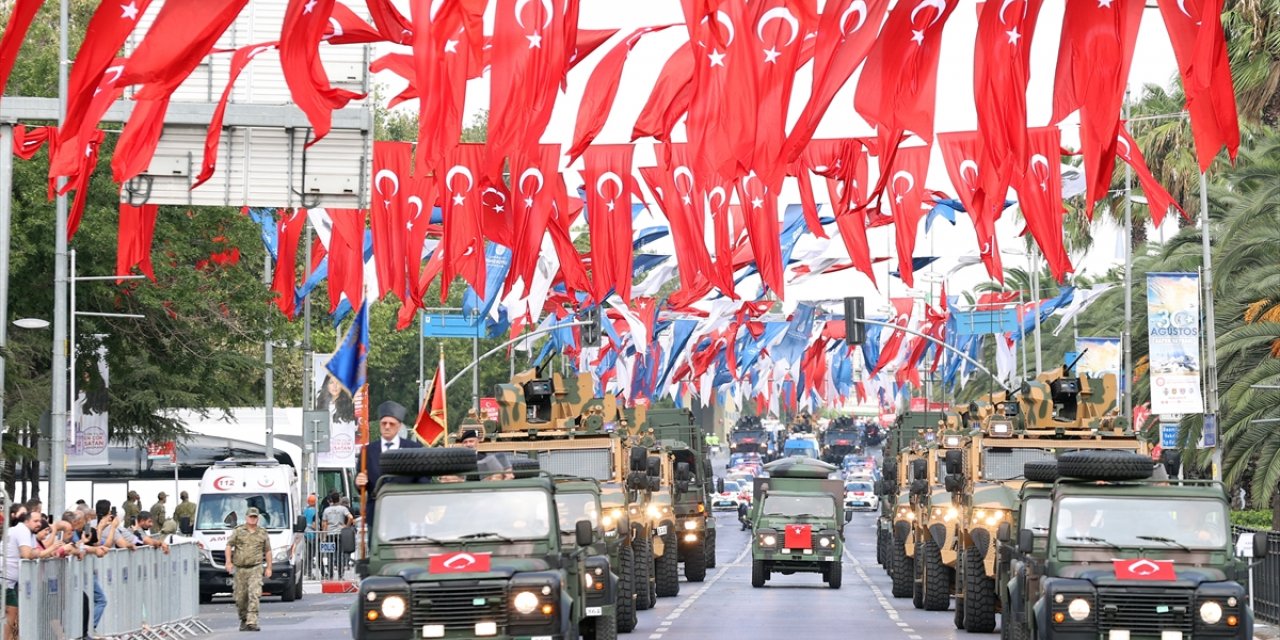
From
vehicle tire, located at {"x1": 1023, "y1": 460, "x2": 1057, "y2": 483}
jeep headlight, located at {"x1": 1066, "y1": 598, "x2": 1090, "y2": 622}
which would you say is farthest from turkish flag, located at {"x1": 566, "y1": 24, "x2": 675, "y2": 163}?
jeep headlight, located at {"x1": 1066, "y1": 598, "x2": 1090, "y2": 622}

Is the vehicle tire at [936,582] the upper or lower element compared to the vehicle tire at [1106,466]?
lower

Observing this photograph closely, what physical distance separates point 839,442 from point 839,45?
10059cm

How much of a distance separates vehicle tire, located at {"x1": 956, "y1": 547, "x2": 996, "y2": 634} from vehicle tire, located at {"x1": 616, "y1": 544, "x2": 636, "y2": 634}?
4.19 m

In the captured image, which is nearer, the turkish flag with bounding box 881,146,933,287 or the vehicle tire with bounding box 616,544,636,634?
the vehicle tire with bounding box 616,544,636,634

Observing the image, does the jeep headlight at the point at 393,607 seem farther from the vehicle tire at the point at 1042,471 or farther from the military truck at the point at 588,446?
the military truck at the point at 588,446

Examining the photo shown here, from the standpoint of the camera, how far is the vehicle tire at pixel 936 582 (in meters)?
31.0

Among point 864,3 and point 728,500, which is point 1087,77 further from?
point 728,500

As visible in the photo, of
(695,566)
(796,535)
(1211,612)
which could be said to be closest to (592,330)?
(695,566)

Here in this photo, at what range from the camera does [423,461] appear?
1847 centimetres

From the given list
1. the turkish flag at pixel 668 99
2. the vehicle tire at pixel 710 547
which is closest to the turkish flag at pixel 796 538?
the vehicle tire at pixel 710 547

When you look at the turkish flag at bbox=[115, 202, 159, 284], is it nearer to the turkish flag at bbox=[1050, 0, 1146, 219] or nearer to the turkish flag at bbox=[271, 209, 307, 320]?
the turkish flag at bbox=[271, 209, 307, 320]

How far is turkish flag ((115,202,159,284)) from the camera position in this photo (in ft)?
97.7

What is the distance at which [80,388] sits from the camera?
130ft

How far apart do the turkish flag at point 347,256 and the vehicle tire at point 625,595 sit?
28.6 feet
